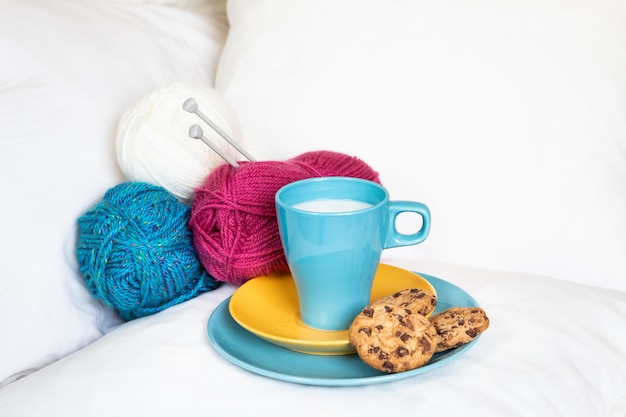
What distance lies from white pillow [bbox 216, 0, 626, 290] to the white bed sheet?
0.10 m

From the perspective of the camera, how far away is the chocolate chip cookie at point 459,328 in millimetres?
500

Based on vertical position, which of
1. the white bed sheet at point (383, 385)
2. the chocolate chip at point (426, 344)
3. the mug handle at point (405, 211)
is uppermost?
the mug handle at point (405, 211)

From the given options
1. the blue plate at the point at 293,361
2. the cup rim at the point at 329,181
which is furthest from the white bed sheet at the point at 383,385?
the cup rim at the point at 329,181

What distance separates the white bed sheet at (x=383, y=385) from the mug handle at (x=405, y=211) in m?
0.10

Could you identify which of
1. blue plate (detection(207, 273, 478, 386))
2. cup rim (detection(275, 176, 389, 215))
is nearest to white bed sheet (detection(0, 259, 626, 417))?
blue plate (detection(207, 273, 478, 386))

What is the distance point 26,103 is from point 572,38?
1.97ft

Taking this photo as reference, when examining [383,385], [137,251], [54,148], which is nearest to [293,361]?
[383,385]

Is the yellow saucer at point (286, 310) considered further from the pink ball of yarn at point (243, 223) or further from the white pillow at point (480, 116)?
the white pillow at point (480, 116)

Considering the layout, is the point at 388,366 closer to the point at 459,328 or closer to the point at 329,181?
the point at 459,328

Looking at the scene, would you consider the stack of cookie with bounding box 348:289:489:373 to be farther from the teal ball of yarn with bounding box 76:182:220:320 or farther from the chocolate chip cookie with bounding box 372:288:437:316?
the teal ball of yarn with bounding box 76:182:220:320

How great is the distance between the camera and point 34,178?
0.66 metres

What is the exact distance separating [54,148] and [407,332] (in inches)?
16.6

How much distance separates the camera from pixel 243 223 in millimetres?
632

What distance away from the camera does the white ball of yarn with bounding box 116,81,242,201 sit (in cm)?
69
